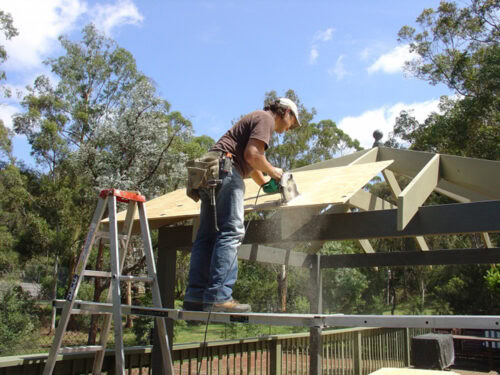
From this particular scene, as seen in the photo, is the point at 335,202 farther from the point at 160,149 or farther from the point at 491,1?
the point at 491,1

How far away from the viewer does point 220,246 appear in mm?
2264

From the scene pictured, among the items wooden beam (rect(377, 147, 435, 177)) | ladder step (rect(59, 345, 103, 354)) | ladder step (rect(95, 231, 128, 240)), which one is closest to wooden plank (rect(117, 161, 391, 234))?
ladder step (rect(95, 231, 128, 240))

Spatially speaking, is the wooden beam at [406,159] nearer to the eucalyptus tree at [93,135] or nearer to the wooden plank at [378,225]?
the wooden plank at [378,225]

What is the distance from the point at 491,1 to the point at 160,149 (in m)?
13.5

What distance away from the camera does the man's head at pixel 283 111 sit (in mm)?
2600

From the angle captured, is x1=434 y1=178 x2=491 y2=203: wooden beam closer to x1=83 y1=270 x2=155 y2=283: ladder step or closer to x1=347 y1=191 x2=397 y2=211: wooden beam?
x1=347 y1=191 x2=397 y2=211: wooden beam

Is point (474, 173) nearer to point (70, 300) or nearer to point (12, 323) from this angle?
point (70, 300)

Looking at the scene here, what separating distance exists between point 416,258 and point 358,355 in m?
1.76

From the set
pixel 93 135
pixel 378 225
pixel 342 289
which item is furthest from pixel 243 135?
pixel 342 289

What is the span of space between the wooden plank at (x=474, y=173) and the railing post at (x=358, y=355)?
3.43 metres

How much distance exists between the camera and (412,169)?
4.77 m

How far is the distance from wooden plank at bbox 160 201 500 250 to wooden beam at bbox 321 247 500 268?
2529mm

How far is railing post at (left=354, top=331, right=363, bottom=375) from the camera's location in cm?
635

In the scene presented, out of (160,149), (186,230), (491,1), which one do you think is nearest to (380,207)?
(186,230)
